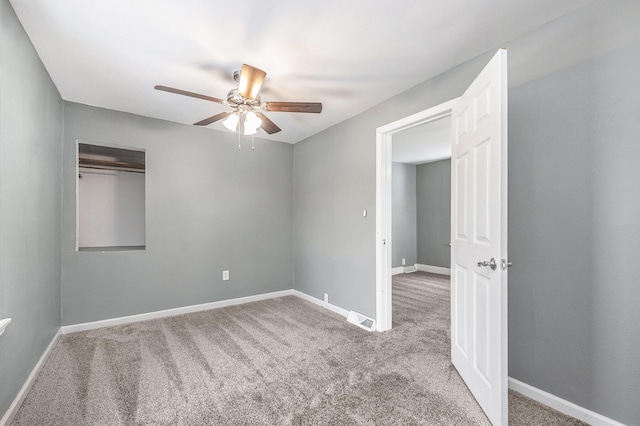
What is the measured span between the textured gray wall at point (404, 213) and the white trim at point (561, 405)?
422cm

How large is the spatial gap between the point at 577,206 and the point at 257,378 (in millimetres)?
2435

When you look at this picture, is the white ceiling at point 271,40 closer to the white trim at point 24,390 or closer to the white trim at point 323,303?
the white trim at point 24,390

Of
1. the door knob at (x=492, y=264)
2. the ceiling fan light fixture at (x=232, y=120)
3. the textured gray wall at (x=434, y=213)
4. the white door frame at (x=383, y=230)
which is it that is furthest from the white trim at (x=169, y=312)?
the textured gray wall at (x=434, y=213)

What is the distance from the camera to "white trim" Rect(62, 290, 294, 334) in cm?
311

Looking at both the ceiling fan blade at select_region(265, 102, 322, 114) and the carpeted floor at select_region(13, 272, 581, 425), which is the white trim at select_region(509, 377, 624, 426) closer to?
the carpeted floor at select_region(13, 272, 581, 425)

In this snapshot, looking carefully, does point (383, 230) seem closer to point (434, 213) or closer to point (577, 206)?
point (577, 206)

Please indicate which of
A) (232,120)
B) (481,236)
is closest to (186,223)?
(232,120)

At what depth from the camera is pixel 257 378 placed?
7.09 feet

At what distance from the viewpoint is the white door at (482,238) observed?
1591 millimetres

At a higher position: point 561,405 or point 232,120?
point 232,120

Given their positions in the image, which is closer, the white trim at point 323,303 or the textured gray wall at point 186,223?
the textured gray wall at point 186,223

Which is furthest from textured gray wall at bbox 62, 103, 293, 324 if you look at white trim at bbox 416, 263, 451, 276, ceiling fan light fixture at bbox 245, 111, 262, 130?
white trim at bbox 416, 263, 451, 276

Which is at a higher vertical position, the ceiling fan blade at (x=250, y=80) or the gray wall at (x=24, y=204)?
the ceiling fan blade at (x=250, y=80)

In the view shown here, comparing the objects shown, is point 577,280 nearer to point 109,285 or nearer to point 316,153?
point 316,153
